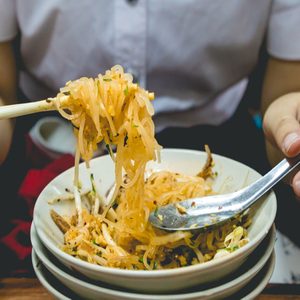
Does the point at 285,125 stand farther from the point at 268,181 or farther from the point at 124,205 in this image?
the point at 124,205

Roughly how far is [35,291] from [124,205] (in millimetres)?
212

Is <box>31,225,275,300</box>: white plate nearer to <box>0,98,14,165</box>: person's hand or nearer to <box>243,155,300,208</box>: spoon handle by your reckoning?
<box>243,155,300,208</box>: spoon handle

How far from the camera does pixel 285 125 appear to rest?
92 centimetres

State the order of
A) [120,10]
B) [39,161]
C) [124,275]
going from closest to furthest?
[124,275]
[120,10]
[39,161]

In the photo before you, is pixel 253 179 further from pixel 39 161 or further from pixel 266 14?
pixel 39 161

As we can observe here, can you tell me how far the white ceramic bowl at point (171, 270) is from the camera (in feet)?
2.15

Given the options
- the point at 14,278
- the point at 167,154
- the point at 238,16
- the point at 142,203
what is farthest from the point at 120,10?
the point at 14,278

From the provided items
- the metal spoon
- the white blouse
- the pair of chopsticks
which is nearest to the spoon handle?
the metal spoon

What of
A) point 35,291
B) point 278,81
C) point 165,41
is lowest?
point 35,291

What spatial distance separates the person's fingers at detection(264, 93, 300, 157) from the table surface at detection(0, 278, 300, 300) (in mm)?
229

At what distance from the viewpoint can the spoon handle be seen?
85 centimetres

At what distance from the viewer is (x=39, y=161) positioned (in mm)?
1352

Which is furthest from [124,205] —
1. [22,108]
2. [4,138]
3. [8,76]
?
[8,76]

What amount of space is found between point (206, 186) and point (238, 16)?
50 centimetres
